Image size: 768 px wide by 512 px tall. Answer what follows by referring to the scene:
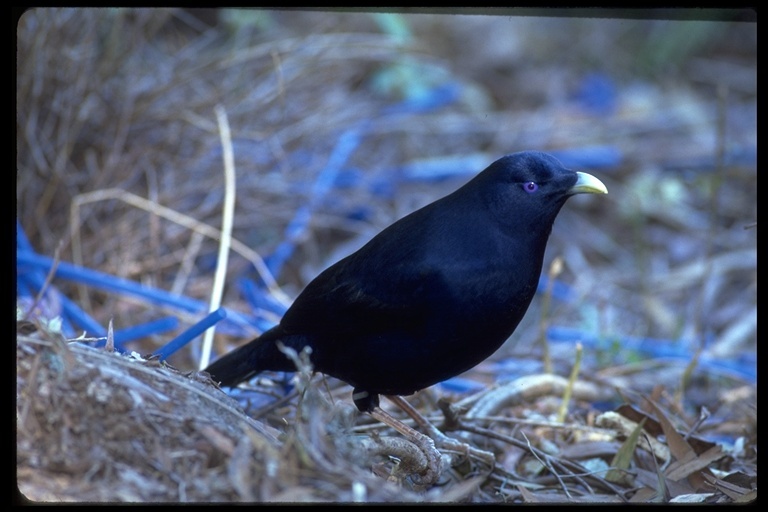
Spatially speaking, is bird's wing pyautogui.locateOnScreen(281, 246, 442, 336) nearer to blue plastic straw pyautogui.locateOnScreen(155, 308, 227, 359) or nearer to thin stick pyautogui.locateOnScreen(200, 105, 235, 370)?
blue plastic straw pyautogui.locateOnScreen(155, 308, 227, 359)

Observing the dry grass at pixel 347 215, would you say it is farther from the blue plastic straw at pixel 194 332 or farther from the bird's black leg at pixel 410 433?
the blue plastic straw at pixel 194 332

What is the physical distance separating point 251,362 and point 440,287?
0.87m

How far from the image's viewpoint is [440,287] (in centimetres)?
291

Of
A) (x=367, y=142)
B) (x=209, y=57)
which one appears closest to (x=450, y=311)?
(x=209, y=57)

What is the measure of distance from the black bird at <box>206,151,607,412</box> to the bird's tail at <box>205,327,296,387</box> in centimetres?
11

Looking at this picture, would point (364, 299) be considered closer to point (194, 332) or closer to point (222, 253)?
point (194, 332)

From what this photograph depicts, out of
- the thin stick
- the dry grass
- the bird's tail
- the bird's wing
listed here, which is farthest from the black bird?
the thin stick

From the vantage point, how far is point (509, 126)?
7.14 meters

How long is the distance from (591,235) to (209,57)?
2.96 m

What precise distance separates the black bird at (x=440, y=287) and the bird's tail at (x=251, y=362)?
0.11 metres

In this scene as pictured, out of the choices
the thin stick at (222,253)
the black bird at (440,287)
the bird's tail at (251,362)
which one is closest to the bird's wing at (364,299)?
the black bird at (440,287)

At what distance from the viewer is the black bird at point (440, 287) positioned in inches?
115
